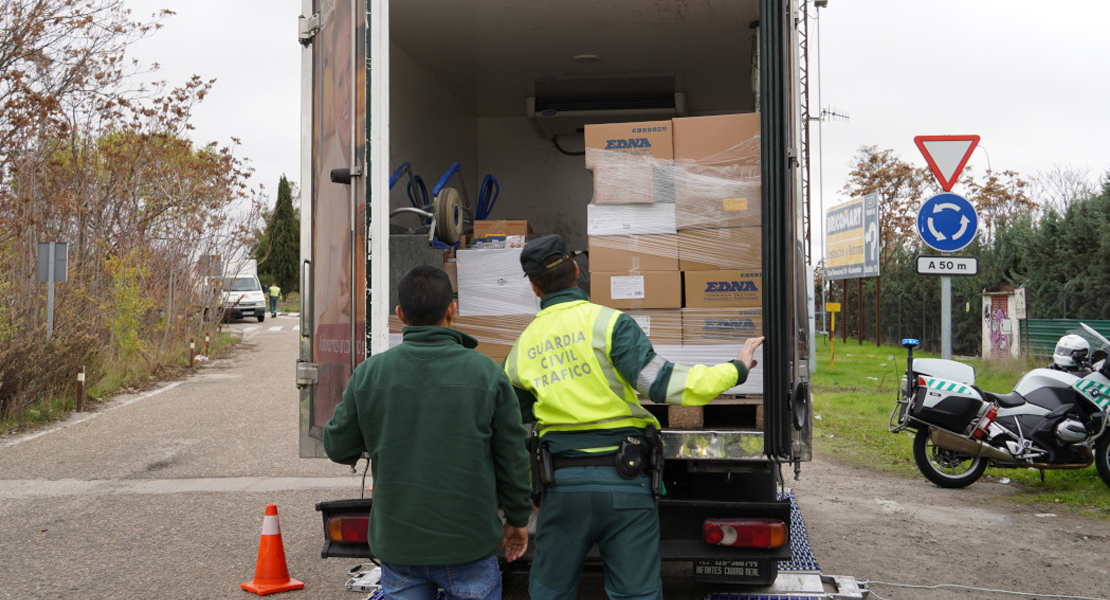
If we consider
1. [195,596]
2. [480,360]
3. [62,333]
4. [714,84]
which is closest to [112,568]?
[195,596]

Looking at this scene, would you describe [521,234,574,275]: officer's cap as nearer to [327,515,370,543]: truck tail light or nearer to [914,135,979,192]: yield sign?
[327,515,370,543]: truck tail light

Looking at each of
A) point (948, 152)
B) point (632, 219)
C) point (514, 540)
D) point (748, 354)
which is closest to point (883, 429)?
point (948, 152)

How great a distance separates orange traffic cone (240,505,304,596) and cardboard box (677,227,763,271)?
7.83ft

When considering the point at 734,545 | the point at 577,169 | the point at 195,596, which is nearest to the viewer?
the point at 734,545

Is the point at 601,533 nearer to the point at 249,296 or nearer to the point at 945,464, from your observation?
the point at 945,464

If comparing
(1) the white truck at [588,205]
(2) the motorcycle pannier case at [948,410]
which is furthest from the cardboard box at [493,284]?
(2) the motorcycle pannier case at [948,410]

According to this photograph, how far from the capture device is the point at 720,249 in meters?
4.40

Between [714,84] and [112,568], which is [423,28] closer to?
[714,84]

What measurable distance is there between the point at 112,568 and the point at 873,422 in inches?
345

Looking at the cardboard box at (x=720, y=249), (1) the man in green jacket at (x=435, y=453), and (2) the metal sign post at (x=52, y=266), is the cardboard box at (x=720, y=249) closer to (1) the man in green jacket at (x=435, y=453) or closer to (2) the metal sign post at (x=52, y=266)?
(1) the man in green jacket at (x=435, y=453)

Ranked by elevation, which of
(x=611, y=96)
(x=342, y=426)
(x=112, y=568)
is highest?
(x=611, y=96)

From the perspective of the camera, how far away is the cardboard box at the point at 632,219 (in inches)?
176

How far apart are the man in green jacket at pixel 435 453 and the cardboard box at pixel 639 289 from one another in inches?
64.5

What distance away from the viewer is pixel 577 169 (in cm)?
744
